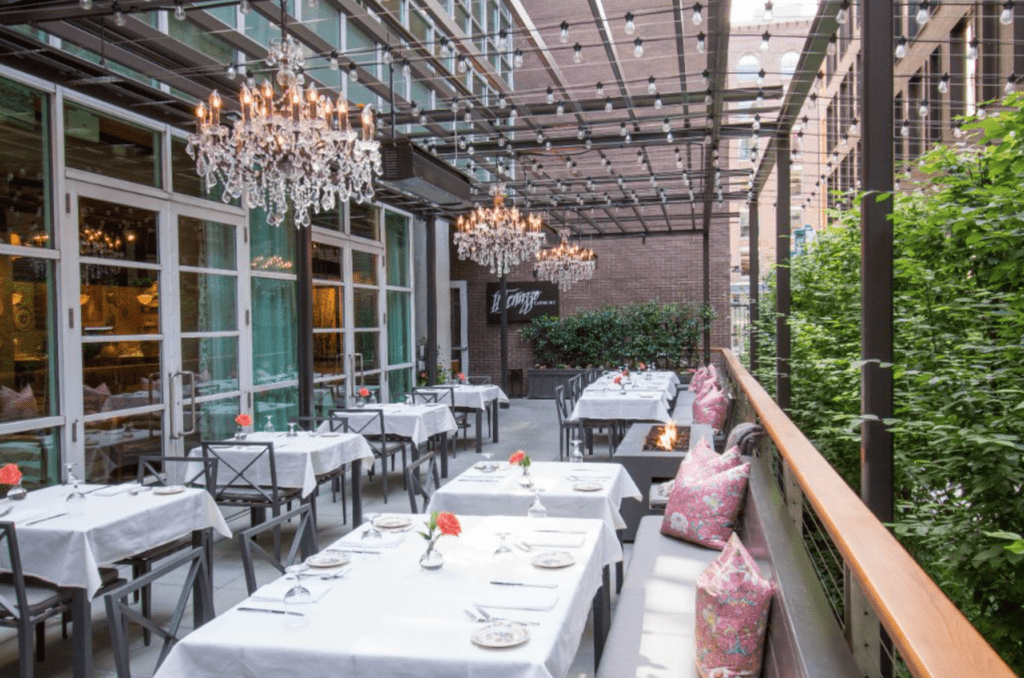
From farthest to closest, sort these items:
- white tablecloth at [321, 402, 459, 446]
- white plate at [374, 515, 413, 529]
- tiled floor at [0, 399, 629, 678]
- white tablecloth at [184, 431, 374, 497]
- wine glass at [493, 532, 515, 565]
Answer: white tablecloth at [321, 402, 459, 446] < white tablecloth at [184, 431, 374, 497] < tiled floor at [0, 399, 629, 678] < white plate at [374, 515, 413, 529] < wine glass at [493, 532, 515, 565]

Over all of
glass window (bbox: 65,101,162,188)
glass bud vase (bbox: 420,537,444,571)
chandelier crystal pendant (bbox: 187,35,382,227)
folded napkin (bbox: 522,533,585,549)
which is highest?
glass window (bbox: 65,101,162,188)

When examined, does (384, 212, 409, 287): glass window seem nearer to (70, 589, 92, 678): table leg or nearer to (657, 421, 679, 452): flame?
(657, 421, 679, 452): flame

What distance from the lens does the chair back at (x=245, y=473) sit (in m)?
6.16

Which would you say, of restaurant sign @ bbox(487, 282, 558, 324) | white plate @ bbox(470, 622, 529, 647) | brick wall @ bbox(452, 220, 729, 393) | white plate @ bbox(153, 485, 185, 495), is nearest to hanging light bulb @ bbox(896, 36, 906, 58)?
white plate @ bbox(470, 622, 529, 647)

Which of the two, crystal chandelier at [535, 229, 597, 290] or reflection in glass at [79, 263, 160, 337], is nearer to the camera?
reflection in glass at [79, 263, 160, 337]

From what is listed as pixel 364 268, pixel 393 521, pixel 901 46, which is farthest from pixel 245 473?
pixel 364 268

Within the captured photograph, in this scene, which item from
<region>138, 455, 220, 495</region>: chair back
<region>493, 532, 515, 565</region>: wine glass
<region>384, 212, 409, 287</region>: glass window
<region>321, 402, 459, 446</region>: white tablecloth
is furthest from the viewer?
<region>384, 212, 409, 287</region>: glass window

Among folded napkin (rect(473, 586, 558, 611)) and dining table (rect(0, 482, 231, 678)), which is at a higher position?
folded napkin (rect(473, 586, 558, 611))

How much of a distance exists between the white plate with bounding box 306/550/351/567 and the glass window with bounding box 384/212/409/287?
10.8m

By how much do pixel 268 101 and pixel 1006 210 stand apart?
402 cm

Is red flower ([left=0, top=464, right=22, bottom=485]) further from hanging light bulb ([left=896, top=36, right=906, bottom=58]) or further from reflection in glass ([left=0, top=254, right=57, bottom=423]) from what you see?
hanging light bulb ([left=896, top=36, right=906, bottom=58])

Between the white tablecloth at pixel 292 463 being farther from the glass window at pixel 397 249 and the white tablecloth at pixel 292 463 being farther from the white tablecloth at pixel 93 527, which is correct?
the glass window at pixel 397 249

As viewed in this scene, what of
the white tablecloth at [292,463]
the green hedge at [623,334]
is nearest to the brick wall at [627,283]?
the green hedge at [623,334]

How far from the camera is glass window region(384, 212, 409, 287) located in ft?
46.5
